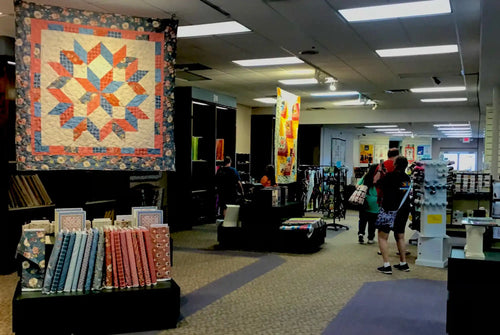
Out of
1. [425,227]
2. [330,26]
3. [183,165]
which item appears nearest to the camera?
[330,26]

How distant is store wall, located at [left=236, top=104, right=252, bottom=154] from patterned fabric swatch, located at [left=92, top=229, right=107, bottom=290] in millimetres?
9490

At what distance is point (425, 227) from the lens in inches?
275

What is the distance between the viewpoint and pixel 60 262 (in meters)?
4.09

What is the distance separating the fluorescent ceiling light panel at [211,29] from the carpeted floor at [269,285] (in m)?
3.07

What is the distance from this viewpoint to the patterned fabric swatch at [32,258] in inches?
157

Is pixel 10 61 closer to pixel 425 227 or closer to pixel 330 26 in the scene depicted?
pixel 330 26

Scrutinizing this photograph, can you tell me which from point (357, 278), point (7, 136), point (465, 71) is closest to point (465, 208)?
point (465, 71)

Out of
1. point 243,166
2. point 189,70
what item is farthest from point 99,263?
point 243,166

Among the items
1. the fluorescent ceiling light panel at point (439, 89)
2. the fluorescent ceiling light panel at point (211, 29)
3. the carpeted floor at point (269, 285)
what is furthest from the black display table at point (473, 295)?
the fluorescent ceiling light panel at point (439, 89)

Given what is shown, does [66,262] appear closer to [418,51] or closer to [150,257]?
[150,257]

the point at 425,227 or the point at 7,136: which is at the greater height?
the point at 7,136

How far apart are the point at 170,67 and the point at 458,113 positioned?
35.5ft

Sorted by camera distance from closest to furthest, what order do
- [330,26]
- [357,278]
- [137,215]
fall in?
[137,215]
[330,26]
[357,278]

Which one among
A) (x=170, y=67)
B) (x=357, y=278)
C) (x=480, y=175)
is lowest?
(x=357, y=278)
